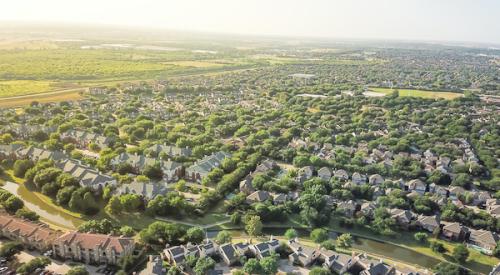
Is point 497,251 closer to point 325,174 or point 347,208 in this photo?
point 347,208

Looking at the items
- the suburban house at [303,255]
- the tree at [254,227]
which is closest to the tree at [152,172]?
the tree at [254,227]

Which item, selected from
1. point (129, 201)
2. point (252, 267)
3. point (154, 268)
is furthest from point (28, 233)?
point (252, 267)

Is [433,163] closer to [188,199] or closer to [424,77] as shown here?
[188,199]

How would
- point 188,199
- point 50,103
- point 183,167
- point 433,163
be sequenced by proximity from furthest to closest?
point 50,103
point 433,163
point 183,167
point 188,199

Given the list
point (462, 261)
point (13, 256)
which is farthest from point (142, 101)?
point (462, 261)

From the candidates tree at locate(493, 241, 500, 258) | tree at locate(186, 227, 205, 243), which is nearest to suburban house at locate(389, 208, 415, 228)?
tree at locate(493, 241, 500, 258)

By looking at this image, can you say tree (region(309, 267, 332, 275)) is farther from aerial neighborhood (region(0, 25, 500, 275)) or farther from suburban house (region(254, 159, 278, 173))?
suburban house (region(254, 159, 278, 173))
